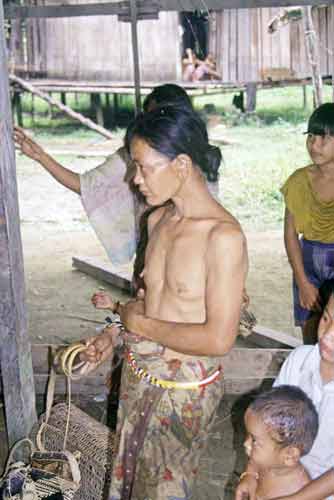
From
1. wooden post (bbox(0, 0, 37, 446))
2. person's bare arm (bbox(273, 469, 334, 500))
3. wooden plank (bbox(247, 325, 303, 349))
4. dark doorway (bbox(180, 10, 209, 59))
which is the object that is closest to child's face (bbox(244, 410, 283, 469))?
person's bare arm (bbox(273, 469, 334, 500))

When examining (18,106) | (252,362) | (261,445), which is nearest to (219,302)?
(261,445)

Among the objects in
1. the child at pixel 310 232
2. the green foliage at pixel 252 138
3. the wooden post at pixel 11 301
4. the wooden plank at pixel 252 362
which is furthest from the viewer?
the green foliage at pixel 252 138

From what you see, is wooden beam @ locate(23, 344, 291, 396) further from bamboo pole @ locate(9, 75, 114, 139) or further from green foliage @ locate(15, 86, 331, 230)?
bamboo pole @ locate(9, 75, 114, 139)

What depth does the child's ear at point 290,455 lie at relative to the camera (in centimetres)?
220

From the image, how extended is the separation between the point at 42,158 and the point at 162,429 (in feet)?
5.99

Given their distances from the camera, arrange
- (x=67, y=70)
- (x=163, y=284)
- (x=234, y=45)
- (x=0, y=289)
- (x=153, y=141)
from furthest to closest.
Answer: (x=67, y=70), (x=234, y=45), (x=0, y=289), (x=163, y=284), (x=153, y=141)

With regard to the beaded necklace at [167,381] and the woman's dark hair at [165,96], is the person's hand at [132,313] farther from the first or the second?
the woman's dark hair at [165,96]

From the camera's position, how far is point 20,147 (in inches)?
151

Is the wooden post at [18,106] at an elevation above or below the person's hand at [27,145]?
above

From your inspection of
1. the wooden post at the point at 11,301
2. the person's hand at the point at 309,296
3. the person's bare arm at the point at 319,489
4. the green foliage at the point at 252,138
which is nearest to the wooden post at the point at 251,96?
the green foliage at the point at 252,138

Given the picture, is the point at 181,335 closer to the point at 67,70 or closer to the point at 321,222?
the point at 321,222

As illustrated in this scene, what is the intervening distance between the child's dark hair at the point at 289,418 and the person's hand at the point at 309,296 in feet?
4.94

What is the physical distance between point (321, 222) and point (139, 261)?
0.92 meters

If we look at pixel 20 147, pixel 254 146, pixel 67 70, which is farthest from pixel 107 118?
pixel 20 147
